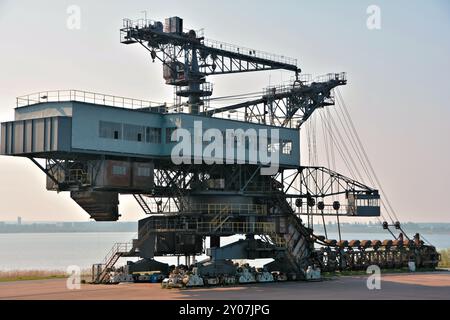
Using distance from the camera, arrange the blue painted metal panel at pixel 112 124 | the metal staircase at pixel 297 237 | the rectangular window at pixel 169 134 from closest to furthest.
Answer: the blue painted metal panel at pixel 112 124 < the rectangular window at pixel 169 134 < the metal staircase at pixel 297 237

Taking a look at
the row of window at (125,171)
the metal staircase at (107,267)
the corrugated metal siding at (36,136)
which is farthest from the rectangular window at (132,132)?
the metal staircase at (107,267)

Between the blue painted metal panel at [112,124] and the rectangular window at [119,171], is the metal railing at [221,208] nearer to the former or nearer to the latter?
the blue painted metal panel at [112,124]

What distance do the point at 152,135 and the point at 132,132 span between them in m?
1.83

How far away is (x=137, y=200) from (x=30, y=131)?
1137 centimetres

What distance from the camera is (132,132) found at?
164 ft

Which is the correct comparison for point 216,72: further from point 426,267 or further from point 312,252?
point 426,267

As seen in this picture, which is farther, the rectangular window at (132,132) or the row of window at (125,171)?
the rectangular window at (132,132)

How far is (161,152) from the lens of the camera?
169 feet

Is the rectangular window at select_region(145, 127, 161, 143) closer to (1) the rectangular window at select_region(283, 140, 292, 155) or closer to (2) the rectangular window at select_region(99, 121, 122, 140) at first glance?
(2) the rectangular window at select_region(99, 121, 122, 140)

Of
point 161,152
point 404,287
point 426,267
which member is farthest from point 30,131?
point 426,267

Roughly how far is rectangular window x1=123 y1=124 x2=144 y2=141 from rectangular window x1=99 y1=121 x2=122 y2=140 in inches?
19.3

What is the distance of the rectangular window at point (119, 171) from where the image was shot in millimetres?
Answer: 48406

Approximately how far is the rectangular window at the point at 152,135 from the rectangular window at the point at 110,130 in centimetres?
243
